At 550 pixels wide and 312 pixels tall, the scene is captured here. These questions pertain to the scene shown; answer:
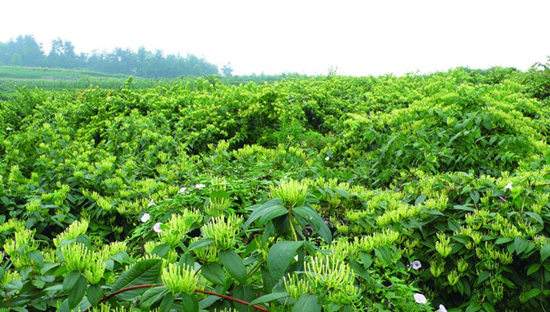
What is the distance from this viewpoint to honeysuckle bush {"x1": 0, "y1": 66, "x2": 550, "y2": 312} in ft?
3.56

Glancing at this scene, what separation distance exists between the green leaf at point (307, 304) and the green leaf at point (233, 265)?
0.50 feet

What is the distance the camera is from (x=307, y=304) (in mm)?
923

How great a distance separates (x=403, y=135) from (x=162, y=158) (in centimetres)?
203

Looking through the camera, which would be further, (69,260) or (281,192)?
(281,192)

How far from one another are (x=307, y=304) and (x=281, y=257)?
0.39 ft

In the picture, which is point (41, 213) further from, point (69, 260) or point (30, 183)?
point (69, 260)

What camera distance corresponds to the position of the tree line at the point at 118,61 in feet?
155

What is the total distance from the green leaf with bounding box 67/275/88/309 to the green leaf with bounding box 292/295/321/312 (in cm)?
44

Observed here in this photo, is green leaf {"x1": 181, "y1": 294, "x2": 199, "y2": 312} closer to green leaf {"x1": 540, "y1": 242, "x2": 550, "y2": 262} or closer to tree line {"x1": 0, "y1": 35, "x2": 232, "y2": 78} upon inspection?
green leaf {"x1": 540, "y1": 242, "x2": 550, "y2": 262}

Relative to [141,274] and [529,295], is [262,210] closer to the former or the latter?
[141,274]

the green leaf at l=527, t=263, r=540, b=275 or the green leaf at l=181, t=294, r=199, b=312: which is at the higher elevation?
the green leaf at l=181, t=294, r=199, b=312

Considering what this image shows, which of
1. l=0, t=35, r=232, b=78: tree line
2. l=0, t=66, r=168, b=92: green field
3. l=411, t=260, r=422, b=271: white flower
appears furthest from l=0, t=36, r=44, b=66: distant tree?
l=411, t=260, r=422, b=271: white flower

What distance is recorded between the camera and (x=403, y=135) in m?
3.86

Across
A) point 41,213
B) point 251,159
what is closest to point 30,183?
point 41,213
